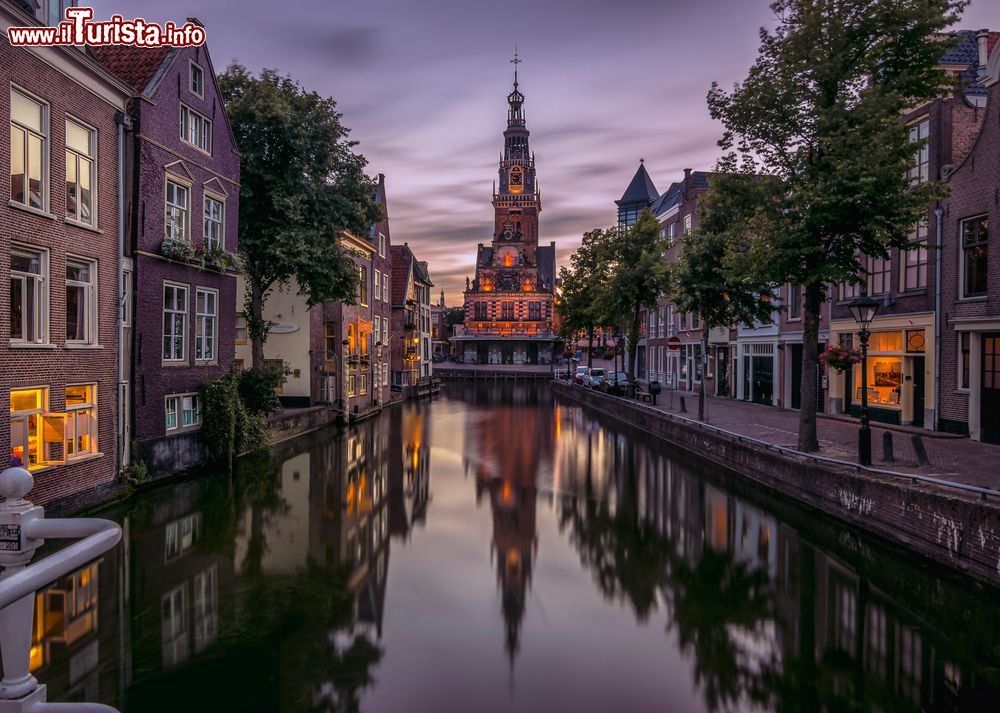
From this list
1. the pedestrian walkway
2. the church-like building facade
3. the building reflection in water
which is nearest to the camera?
the building reflection in water

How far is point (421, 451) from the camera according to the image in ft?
82.3

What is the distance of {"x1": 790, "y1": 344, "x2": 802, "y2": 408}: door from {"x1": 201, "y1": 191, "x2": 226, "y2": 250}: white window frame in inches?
1059

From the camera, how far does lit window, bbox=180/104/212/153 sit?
19438 millimetres

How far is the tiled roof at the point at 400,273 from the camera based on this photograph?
188ft

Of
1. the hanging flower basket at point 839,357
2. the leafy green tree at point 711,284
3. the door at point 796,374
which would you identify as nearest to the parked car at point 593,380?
the door at point 796,374

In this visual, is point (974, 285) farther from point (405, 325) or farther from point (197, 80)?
point (405, 325)

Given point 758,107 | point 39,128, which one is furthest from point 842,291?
point 39,128

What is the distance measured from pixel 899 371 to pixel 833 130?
11234 mm

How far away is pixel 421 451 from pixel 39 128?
52.4ft

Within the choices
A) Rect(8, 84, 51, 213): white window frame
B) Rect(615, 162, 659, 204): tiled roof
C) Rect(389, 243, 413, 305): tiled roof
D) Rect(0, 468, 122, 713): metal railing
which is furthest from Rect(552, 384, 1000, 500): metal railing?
Rect(615, 162, 659, 204): tiled roof

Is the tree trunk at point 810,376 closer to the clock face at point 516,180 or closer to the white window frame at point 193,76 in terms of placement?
the white window frame at point 193,76

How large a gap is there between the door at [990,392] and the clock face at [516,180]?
119335 millimetres

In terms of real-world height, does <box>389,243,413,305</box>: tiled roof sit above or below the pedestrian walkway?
above

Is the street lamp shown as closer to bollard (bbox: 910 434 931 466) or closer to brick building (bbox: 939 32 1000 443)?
bollard (bbox: 910 434 931 466)
